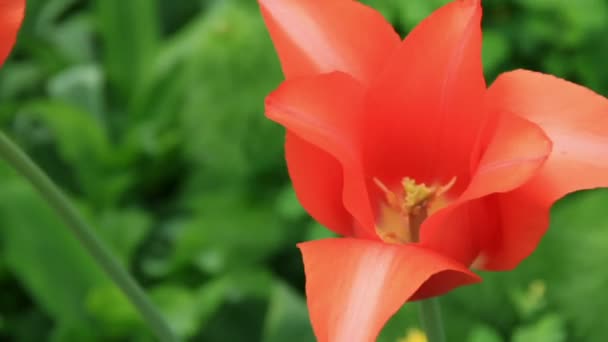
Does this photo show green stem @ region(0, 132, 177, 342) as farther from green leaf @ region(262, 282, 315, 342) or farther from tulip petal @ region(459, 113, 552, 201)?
green leaf @ region(262, 282, 315, 342)

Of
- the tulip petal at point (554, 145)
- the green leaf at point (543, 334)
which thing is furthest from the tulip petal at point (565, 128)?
the green leaf at point (543, 334)

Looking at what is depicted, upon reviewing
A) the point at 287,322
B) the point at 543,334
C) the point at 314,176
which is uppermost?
the point at 314,176

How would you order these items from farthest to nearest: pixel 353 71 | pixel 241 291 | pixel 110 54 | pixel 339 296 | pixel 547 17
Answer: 1. pixel 110 54
2. pixel 241 291
3. pixel 547 17
4. pixel 353 71
5. pixel 339 296

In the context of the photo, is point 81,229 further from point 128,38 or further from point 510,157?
point 128,38

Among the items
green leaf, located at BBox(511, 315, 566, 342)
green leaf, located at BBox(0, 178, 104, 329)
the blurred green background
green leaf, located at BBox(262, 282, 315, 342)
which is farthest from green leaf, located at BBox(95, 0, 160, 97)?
green leaf, located at BBox(511, 315, 566, 342)

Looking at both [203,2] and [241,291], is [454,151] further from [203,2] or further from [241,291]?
[203,2]

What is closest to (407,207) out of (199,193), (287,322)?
(287,322)

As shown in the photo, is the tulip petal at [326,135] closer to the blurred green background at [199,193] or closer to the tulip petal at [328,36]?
the tulip petal at [328,36]

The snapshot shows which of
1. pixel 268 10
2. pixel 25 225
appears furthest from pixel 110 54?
pixel 268 10
